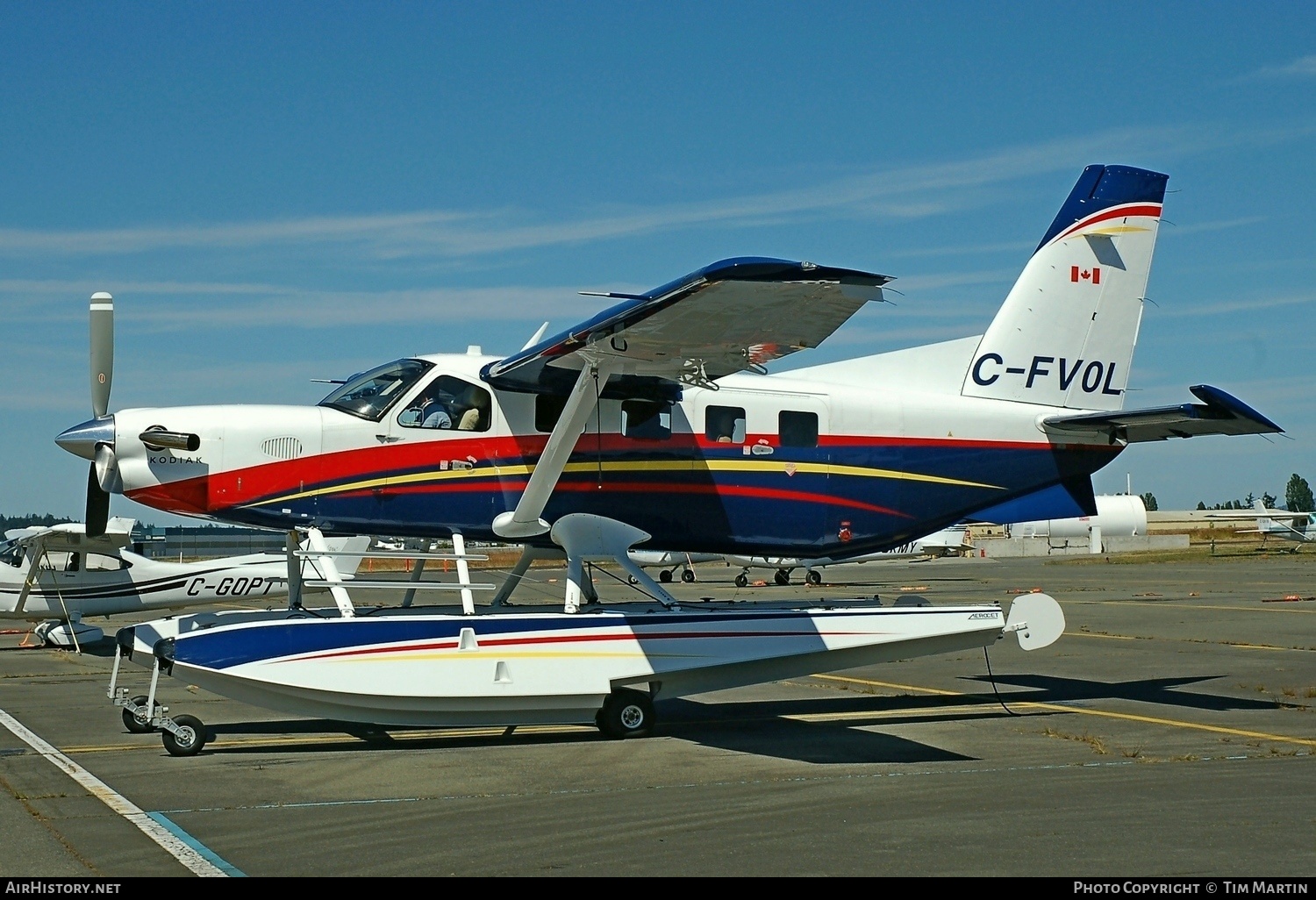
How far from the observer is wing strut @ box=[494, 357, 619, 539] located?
38.3 feet

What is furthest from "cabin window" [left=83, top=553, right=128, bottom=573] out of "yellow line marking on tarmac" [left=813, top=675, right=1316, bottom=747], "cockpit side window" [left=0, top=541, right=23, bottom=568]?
"yellow line marking on tarmac" [left=813, top=675, right=1316, bottom=747]

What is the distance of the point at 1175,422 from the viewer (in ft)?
43.7

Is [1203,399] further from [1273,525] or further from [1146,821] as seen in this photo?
[1273,525]

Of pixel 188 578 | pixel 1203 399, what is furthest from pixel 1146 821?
pixel 188 578

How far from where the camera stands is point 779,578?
140 ft

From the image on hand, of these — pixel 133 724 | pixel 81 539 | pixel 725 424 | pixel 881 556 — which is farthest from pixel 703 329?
pixel 881 556

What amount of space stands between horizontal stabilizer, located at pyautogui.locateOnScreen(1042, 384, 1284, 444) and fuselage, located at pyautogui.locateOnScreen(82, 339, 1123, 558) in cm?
26

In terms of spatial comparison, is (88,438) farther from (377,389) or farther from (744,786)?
(744,786)

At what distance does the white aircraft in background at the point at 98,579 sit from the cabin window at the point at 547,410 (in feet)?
35.5

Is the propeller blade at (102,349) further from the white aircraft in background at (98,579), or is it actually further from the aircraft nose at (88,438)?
the white aircraft in background at (98,579)

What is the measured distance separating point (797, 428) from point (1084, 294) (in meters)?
3.99

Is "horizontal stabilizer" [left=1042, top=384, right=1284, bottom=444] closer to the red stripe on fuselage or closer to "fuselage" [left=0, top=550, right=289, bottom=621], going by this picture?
the red stripe on fuselage

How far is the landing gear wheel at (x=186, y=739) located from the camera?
1055 cm

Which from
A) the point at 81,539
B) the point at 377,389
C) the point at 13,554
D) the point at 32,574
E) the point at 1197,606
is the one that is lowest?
the point at 1197,606
